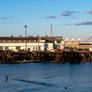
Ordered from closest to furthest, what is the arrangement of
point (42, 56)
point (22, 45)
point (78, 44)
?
point (42, 56), point (22, 45), point (78, 44)

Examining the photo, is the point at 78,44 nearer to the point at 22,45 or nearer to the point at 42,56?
the point at 22,45

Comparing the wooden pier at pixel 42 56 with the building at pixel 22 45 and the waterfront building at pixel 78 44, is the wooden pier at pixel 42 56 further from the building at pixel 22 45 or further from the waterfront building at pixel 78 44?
the waterfront building at pixel 78 44

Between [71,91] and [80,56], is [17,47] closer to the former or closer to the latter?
[80,56]

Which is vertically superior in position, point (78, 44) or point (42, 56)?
point (78, 44)

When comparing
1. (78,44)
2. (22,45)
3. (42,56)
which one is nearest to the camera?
(42,56)

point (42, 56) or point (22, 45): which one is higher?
point (22, 45)

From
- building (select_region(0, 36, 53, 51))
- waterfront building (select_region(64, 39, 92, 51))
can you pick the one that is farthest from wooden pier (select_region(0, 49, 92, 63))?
waterfront building (select_region(64, 39, 92, 51))

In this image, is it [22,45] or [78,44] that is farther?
[78,44]

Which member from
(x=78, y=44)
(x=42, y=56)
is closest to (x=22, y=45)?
(x=42, y=56)

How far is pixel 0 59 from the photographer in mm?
80188

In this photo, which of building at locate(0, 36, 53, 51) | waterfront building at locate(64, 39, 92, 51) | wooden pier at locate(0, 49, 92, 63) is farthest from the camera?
waterfront building at locate(64, 39, 92, 51)

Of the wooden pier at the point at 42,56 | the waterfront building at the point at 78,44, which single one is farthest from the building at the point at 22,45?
the waterfront building at the point at 78,44

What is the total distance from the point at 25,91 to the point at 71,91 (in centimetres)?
459

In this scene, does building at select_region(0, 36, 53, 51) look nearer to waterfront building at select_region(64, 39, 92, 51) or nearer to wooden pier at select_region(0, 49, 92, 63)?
wooden pier at select_region(0, 49, 92, 63)
